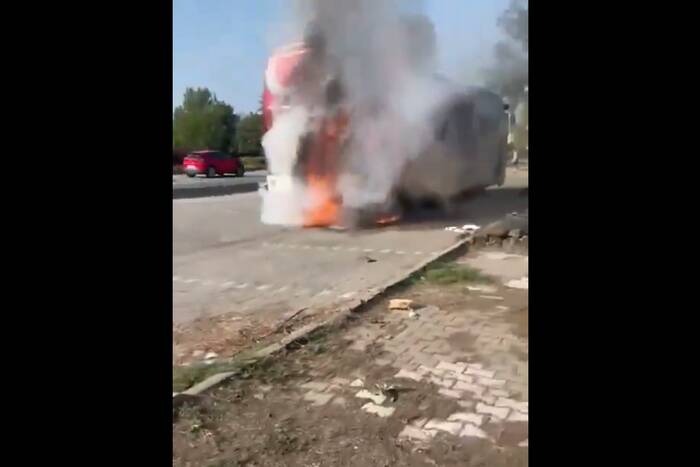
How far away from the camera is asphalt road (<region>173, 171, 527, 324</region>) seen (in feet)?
10.2

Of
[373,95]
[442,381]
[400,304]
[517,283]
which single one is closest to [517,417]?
[442,381]

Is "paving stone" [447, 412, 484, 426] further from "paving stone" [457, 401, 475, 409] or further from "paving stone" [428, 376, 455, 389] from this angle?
"paving stone" [428, 376, 455, 389]

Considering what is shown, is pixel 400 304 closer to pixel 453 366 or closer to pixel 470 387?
A: pixel 453 366

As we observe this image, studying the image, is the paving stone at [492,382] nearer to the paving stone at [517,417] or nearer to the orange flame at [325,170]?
the paving stone at [517,417]

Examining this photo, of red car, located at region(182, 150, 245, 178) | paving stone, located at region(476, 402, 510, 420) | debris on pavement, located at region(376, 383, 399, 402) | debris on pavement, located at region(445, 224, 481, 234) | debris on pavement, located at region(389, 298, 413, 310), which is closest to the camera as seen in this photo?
paving stone, located at region(476, 402, 510, 420)

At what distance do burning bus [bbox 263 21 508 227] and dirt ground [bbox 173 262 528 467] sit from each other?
1.69 m

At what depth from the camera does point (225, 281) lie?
349 centimetres

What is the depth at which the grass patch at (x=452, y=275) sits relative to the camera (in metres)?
3.60

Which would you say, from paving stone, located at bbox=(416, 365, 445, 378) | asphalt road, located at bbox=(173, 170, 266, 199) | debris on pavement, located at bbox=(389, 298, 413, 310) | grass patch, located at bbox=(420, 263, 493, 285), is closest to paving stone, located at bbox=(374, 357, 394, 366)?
paving stone, located at bbox=(416, 365, 445, 378)

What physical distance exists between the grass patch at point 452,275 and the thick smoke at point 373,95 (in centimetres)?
84

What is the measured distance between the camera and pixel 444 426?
1696 millimetres

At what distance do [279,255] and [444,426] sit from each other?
272cm
